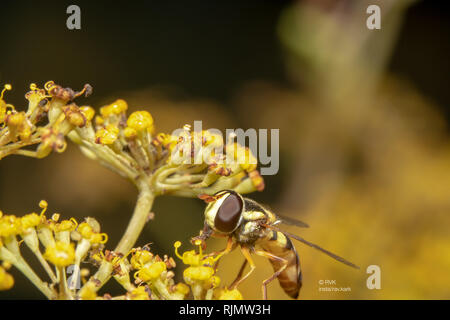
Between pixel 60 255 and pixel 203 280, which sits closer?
pixel 60 255

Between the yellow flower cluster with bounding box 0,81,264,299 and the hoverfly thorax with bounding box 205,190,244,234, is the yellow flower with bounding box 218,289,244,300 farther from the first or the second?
the hoverfly thorax with bounding box 205,190,244,234

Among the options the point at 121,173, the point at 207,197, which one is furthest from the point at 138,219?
the point at 207,197

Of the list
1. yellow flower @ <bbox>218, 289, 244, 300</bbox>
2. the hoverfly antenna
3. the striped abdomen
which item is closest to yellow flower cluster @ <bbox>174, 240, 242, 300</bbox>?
yellow flower @ <bbox>218, 289, 244, 300</bbox>

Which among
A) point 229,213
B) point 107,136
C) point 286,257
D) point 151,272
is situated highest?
point 107,136

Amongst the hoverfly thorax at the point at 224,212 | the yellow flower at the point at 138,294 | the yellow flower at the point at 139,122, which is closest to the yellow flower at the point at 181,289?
the yellow flower at the point at 138,294

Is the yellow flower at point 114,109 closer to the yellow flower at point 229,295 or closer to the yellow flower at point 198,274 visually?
the yellow flower at point 198,274

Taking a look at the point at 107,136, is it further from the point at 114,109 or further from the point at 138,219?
the point at 138,219
